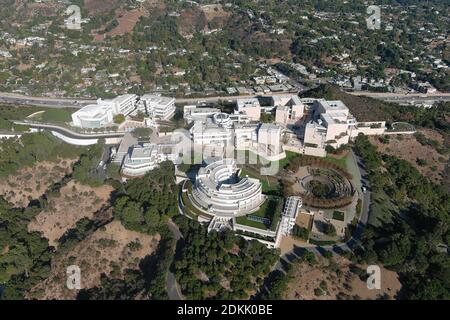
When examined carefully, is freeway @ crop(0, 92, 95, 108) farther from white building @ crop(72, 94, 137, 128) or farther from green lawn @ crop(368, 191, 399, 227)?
green lawn @ crop(368, 191, 399, 227)

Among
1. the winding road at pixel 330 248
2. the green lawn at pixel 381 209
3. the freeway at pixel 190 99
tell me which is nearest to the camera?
the winding road at pixel 330 248

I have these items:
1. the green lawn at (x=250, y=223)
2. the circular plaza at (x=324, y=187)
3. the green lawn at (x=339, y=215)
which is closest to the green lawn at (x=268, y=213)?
the green lawn at (x=250, y=223)

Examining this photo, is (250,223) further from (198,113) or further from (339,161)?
(198,113)

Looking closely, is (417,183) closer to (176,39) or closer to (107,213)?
(107,213)

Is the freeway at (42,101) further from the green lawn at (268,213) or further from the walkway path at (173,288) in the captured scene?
the walkway path at (173,288)

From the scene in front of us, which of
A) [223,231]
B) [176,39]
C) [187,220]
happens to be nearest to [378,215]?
[223,231]

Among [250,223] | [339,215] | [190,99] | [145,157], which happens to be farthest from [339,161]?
[190,99]

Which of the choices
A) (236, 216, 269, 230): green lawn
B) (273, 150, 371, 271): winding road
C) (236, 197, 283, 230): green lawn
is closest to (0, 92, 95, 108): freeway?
(236, 216, 269, 230): green lawn
